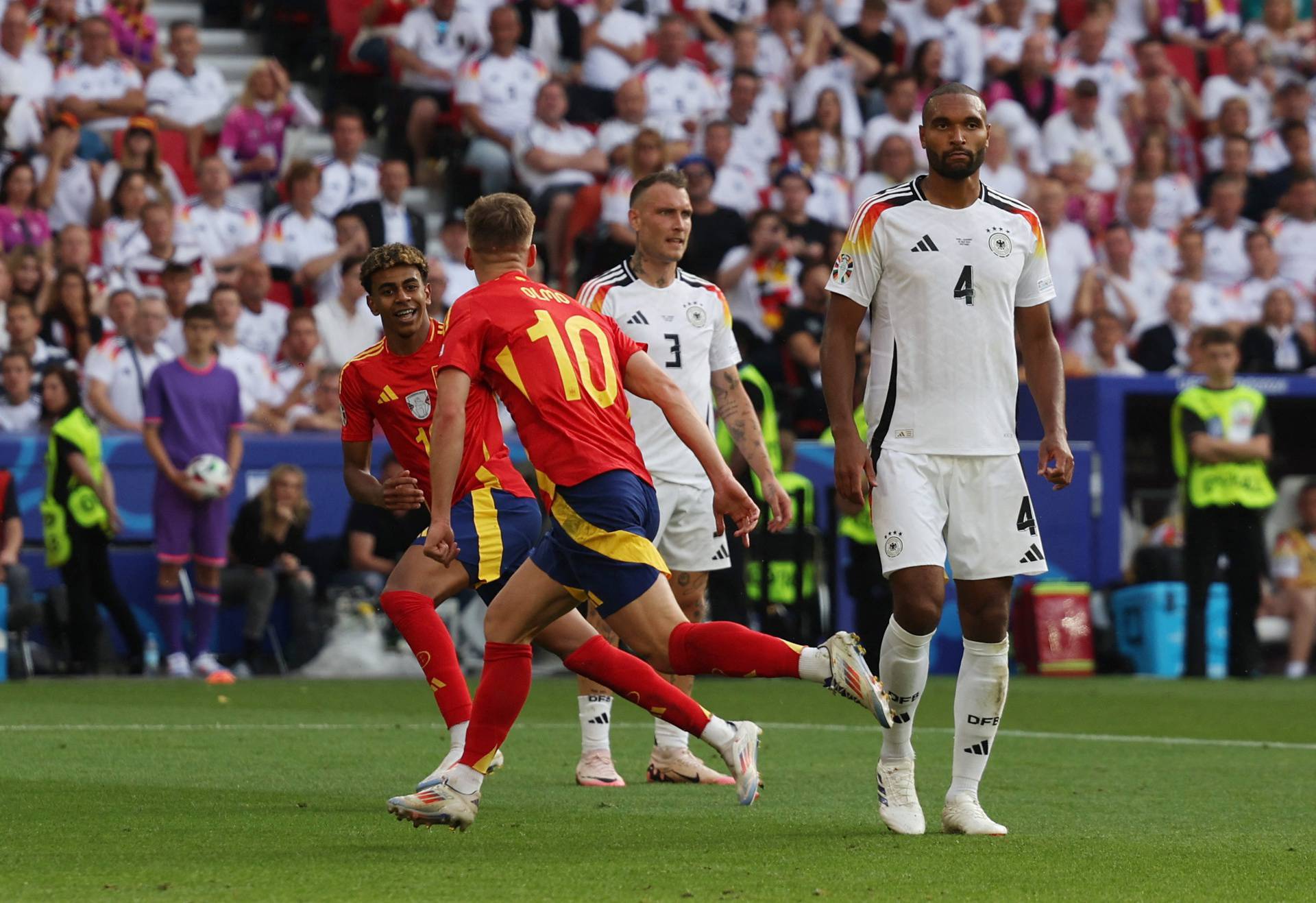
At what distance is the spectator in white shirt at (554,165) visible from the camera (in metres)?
18.2

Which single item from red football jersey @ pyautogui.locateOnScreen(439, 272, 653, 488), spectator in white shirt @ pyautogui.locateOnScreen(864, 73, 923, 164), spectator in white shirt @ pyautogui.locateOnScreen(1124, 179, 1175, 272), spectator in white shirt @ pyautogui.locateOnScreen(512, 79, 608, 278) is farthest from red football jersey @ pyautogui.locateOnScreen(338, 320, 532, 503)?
spectator in white shirt @ pyautogui.locateOnScreen(1124, 179, 1175, 272)

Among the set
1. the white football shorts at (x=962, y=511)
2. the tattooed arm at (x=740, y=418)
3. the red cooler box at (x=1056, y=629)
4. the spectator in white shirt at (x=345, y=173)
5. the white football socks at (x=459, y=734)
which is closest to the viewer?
the white football shorts at (x=962, y=511)

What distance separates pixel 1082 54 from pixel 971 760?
1612cm

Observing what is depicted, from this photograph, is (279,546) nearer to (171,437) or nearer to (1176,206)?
(171,437)

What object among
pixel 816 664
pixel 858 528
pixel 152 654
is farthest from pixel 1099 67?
pixel 816 664

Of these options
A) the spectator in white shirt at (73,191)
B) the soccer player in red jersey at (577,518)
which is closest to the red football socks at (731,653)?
the soccer player in red jersey at (577,518)

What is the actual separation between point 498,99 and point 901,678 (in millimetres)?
12586

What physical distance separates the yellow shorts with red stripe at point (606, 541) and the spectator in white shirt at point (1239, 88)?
16956 millimetres

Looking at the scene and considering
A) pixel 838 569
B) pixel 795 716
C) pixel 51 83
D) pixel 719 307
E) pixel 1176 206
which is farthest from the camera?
pixel 1176 206

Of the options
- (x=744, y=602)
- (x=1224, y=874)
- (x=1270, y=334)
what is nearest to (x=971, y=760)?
(x=1224, y=874)

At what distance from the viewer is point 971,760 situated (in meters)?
6.86

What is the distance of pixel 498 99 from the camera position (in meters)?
18.7

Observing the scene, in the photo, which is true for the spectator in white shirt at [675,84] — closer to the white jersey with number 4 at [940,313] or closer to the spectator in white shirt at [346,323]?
the spectator in white shirt at [346,323]

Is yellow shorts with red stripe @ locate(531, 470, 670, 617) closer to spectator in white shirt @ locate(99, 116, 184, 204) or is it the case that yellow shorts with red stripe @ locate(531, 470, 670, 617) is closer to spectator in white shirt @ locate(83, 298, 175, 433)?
spectator in white shirt @ locate(83, 298, 175, 433)
